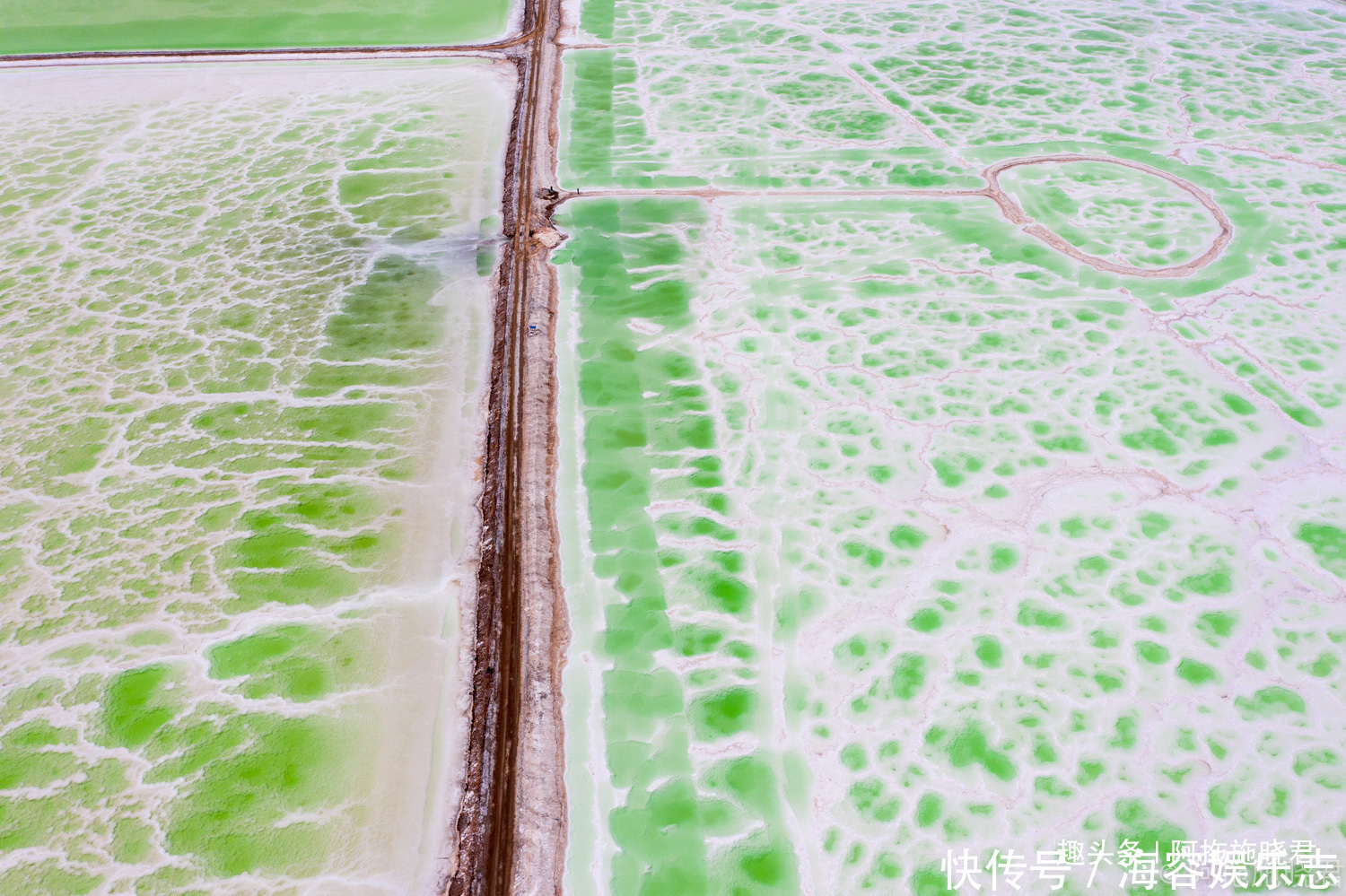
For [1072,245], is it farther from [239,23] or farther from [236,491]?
[239,23]

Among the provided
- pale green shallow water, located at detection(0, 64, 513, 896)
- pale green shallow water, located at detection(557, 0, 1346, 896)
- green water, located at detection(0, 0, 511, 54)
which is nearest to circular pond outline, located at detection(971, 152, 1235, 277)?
pale green shallow water, located at detection(557, 0, 1346, 896)

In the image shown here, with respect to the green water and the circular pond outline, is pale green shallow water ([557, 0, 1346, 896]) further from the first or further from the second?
the green water

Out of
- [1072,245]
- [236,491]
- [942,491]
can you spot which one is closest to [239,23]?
[236,491]

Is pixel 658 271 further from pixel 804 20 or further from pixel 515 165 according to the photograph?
pixel 804 20

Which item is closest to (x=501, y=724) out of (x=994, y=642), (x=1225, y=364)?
(x=994, y=642)

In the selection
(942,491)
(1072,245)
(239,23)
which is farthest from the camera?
(239,23)

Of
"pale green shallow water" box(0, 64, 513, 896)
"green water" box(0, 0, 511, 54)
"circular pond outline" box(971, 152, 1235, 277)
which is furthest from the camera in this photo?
"green water" box(0, 0, 511, 54)
